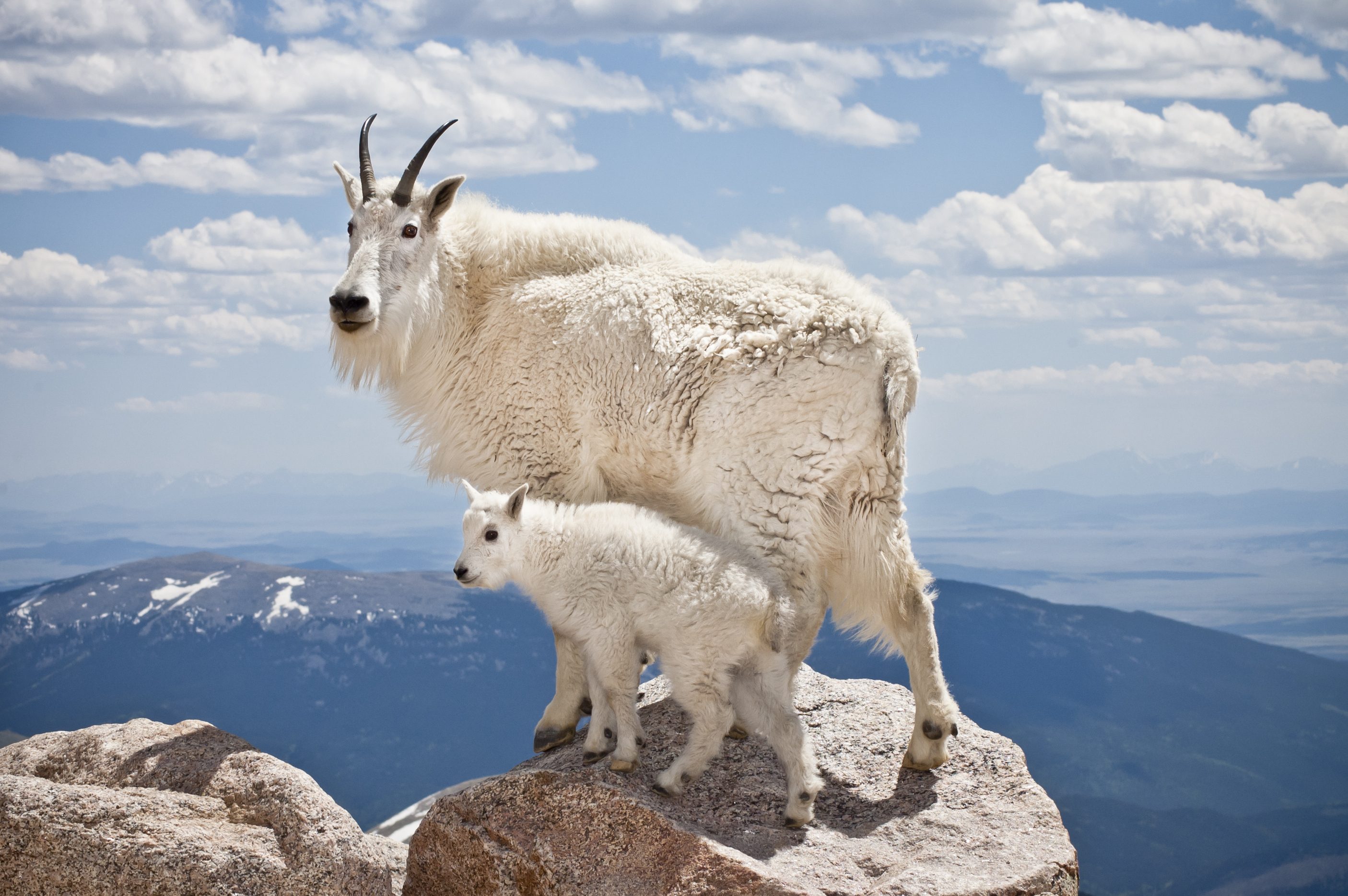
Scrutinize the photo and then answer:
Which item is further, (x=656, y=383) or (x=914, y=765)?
(x=914, y=765)

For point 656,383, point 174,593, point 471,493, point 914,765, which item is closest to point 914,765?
point 914,765

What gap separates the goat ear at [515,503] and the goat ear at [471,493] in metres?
0.19

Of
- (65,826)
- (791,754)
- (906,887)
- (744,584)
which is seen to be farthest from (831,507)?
(65,826)

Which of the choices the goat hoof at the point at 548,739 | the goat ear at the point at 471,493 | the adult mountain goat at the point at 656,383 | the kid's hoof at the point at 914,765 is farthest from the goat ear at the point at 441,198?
the kid's hoof at the point at 914,765

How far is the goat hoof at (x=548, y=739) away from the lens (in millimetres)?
6051

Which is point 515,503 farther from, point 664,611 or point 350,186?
point 350,186

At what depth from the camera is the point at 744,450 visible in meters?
5.80

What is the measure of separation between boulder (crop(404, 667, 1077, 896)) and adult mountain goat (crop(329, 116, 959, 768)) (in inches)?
15.8

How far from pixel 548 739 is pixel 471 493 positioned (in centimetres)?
160

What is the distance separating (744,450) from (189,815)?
3351 mm

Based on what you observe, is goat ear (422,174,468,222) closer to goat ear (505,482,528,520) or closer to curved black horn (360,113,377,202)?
curved black horn (360,113,377,202)

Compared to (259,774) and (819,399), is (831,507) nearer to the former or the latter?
(819,399)

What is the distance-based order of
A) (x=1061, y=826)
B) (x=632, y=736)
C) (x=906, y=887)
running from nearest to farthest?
→ (x=906, y=887) < (x=632, y=736) < (x=1061, y=826)

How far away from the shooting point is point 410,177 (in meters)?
6.33
